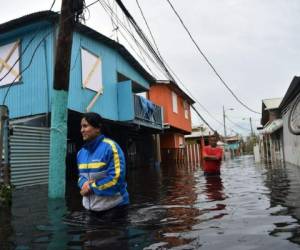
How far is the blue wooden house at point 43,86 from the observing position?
1253 centimetres

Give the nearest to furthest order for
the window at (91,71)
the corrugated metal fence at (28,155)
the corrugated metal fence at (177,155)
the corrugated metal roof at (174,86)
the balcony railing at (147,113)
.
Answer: the corrugated metal fence at (28,155), the window at (91,71), the balcony railing at (147,113), the corrugated metal roof at (174,86), the corrugated metal fence at (177,155)

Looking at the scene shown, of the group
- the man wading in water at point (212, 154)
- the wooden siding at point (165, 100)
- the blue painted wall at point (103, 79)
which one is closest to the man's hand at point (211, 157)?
the man wading in water at point (212, 154)

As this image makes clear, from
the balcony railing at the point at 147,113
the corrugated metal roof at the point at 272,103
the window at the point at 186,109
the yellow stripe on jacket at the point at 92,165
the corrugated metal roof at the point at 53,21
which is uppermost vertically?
the corrugated metal roof at the point at 53,21

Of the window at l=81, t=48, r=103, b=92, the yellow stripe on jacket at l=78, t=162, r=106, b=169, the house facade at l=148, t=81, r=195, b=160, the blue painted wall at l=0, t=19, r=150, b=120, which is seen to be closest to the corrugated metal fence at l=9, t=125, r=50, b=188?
the blue painted wall at l=0, t=19, r=150, b=120

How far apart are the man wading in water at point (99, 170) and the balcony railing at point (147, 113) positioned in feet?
49.7

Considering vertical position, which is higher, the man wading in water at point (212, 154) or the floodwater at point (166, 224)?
the man wading in water at point (212, 154)

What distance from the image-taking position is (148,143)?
2967 cm

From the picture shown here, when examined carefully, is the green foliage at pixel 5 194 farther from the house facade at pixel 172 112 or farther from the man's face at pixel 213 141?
the house facade at pixel 172 112

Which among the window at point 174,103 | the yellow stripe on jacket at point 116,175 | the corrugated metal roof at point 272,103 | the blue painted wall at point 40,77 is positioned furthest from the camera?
the window at point 174,103

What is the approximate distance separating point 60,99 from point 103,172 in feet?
15.2

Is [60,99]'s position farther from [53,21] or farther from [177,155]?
[177,155]

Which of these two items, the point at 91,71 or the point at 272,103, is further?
the point at 272,103

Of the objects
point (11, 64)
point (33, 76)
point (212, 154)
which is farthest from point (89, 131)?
point (11, 64)

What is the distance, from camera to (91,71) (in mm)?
16797
